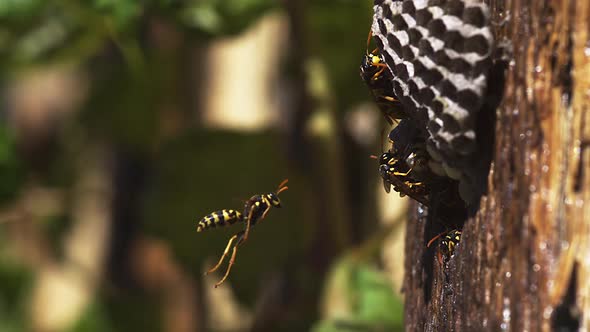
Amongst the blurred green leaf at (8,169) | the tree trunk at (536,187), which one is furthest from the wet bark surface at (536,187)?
the blurred green leaf at (8,169)

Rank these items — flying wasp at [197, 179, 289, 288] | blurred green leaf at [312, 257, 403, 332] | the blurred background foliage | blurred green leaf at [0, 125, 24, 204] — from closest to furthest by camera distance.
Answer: flying wasp at [197, 179, 289, 288] → blurred green leaf at [312, 257, 403, 332] → the blurred background foliage → blurred green leaf at [0, 125, 24, 204]

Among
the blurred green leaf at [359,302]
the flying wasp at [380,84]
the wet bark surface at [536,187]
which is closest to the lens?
the wet bark surface at [536,187]

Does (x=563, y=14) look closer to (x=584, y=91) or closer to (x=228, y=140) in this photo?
(x=584, y=91)

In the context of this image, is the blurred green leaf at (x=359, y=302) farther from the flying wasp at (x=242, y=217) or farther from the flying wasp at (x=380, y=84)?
the flying wasp at (x=380, y=84)

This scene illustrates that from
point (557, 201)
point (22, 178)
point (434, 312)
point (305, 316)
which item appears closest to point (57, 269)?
point (22, 178)

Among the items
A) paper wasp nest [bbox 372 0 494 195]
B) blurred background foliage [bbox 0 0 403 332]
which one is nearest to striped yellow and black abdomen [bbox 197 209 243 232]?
blurred background foliage [bbox 0 0 403 332]

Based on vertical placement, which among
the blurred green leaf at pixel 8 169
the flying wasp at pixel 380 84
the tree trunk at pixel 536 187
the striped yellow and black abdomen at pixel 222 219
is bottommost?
the tree trunk at pixel 536 187

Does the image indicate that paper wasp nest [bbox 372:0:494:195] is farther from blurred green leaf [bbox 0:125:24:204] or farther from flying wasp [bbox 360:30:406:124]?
blurred green leaf [bbox 0:125:24:204]

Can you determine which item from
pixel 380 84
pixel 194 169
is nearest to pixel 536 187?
pixel 380 84
